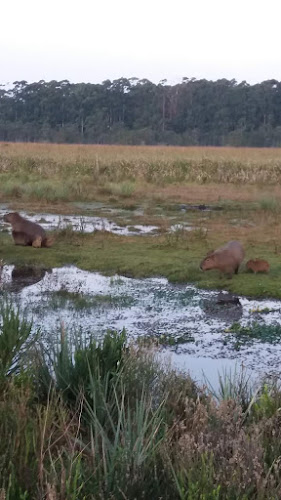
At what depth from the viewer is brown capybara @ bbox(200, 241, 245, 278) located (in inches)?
380

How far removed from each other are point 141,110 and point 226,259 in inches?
2822

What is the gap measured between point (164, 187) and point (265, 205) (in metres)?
6.22

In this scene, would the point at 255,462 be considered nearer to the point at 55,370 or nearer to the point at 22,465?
the point at 22,465

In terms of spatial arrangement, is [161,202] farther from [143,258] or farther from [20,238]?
[143,258]

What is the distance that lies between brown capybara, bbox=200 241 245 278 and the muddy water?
0.57m

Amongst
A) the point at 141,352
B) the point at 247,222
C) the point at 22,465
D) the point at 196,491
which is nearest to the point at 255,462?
the point at 196,491

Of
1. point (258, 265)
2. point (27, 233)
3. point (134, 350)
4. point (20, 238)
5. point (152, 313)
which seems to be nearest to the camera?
point (134, 350)

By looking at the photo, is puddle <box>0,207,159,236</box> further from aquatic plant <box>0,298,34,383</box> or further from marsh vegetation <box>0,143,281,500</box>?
aquatic plant <box>0,298,34,383</box>

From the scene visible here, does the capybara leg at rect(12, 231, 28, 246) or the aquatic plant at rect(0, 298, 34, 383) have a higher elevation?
the aquatic plant at rect(0, 298, 34, 383)

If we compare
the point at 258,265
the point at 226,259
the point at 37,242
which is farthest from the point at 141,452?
the point at 37,242

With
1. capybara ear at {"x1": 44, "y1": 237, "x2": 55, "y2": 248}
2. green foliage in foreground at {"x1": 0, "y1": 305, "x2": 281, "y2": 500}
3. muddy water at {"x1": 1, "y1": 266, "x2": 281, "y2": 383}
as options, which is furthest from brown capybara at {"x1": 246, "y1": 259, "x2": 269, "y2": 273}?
green foliage in foreground at {"x1": 0, "y1": 305, "x2": 281, "y2": 500}

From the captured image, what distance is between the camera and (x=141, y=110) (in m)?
79.4

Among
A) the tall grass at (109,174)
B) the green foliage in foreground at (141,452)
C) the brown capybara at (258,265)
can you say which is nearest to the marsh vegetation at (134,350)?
the green foliage in foreground at (141,452)

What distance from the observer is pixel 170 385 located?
457 centimetres
